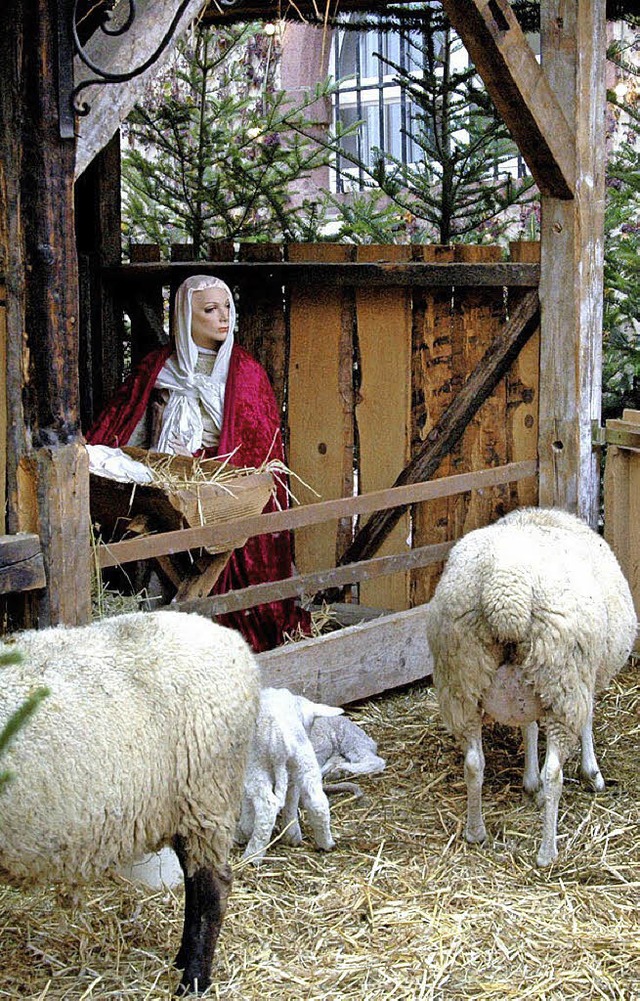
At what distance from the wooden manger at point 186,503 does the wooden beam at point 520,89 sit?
82.2 inches

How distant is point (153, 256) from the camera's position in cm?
745

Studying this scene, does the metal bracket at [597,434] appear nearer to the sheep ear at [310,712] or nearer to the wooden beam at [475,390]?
the wooden beam at [475,390]

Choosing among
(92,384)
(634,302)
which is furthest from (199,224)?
(634,302)

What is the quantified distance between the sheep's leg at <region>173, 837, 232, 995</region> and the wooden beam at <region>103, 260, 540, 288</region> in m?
3.73

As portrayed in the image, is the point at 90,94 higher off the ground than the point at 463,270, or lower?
higher

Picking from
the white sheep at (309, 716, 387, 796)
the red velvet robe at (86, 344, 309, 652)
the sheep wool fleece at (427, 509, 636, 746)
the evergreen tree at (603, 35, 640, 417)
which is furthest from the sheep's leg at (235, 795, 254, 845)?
the evergreen tree at (603, 35, 640, 417)

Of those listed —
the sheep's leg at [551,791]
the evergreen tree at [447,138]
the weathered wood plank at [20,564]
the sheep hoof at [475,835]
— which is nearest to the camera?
the weathered wood plank at [20,564]

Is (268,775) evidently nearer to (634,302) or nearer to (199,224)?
(634,302)

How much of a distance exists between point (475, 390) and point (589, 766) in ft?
7.24

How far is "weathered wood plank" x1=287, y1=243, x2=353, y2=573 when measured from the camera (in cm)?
711

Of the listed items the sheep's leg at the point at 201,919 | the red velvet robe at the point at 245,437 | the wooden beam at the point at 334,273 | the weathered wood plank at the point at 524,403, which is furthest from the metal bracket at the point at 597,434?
the sheep's leg at the point at 201,919

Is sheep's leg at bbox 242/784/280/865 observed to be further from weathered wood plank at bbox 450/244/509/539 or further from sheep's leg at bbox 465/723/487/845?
weathered wood plank at bbox 450/244/509/539

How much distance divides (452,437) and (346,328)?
0.92m

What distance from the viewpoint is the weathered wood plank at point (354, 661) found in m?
5.57
